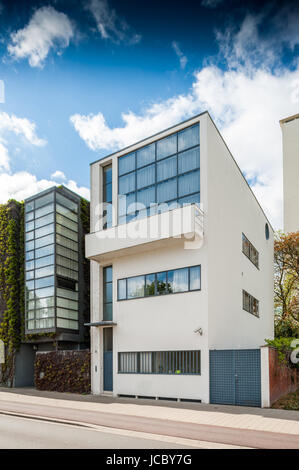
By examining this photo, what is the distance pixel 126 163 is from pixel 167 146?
270cm

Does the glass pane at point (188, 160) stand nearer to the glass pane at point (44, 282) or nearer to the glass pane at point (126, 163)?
the glass pane at point (126, 163)

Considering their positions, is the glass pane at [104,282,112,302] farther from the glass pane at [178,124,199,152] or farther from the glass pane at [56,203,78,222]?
the glass pane at [178,124,199,152]

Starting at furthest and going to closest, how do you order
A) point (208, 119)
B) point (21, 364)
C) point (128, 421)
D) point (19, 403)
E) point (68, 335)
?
point (21, 364), point (68, 335), point (208, 119), point (19, 403), point (128, 421)

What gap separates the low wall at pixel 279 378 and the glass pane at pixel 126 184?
418 inches

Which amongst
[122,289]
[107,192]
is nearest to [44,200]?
[107,192]

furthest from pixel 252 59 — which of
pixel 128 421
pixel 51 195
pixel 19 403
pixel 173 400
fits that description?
pixel 51 195

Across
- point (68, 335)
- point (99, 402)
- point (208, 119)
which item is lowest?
point (99, 402)

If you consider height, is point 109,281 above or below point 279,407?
above

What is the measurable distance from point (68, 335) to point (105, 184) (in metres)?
9.49

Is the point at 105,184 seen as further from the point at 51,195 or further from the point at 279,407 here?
the point at 279,407

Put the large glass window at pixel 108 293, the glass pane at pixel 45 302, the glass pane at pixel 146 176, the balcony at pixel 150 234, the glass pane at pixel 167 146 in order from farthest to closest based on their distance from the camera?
the glass pane at pixel 45 302 < the large glass window at pixel 108 293 < the glass pane at pixel 146 176 < the glass pane at pixel 167 146 < the balcony at pixel 150 234

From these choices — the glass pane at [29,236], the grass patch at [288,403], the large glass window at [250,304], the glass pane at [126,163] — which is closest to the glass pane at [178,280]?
the grass patch at [288,403]

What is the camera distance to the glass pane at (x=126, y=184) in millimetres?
22094

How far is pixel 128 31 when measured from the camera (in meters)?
9.84
